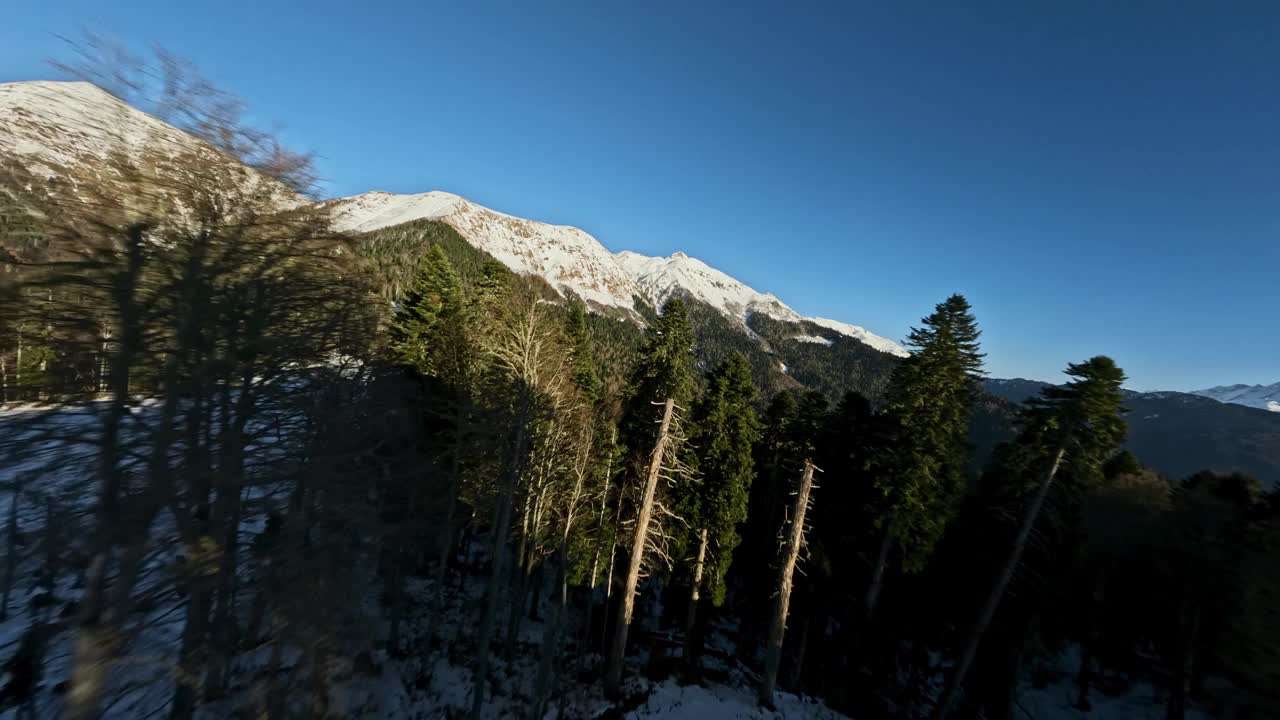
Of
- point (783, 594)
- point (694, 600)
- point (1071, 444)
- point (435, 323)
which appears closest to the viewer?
point (783, 594)

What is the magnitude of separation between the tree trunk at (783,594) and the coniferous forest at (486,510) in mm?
99

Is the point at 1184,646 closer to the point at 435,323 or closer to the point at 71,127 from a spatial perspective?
the point at 71,127

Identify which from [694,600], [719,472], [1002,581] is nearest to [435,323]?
[719,472]

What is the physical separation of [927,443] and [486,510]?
1560 cm

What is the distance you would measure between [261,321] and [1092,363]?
74.8 ft

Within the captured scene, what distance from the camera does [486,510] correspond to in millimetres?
14227

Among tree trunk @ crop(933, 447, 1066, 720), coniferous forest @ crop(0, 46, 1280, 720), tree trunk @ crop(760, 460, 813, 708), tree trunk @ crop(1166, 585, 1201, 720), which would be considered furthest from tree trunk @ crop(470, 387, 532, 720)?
tree trunk @ crop(1166, 585, 1201, 720)

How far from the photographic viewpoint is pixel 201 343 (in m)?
4.54

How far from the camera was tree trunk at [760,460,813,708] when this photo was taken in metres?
14.4

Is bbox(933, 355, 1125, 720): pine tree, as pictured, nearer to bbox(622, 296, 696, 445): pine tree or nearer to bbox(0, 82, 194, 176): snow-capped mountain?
bbox(622, 296, 696, 445): pine tree

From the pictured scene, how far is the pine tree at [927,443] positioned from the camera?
55.4 ft

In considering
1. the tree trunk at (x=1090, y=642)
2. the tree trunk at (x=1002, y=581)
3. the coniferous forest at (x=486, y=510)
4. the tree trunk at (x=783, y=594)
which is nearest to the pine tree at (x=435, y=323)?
the coniferous forest at (x=486, y=510)

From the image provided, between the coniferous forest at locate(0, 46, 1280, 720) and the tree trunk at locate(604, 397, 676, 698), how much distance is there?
0.15 meters

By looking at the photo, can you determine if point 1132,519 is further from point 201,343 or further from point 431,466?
point 201,343
